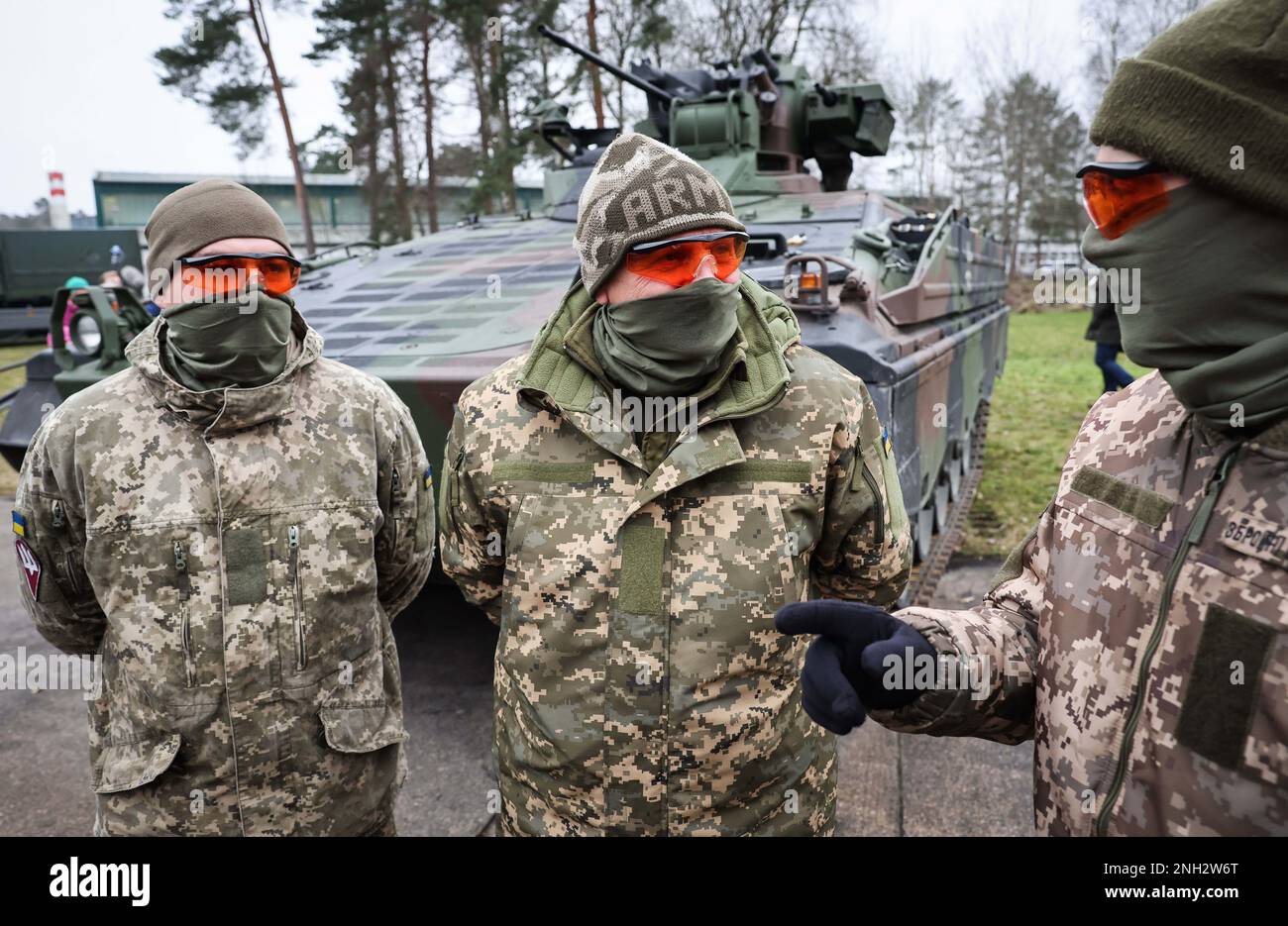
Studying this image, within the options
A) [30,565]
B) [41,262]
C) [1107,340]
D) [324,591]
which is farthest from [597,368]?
[41,262]

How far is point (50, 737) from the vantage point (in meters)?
4.08

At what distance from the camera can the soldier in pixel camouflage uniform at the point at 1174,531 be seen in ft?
3.70

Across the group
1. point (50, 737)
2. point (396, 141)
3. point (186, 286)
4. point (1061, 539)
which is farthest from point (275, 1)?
point (1061, 539)

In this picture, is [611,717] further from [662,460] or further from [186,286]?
[186,286]

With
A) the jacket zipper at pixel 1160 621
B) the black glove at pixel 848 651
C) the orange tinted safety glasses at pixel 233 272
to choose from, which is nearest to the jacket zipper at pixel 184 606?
the orange tinted safety glasses at pixel 233 272

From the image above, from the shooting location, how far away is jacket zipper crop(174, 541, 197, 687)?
6.70 ft

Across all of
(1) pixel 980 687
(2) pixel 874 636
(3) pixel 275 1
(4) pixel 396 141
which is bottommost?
(1) pixel 980 687

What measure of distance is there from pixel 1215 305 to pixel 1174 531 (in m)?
0.29

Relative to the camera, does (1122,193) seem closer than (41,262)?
Yes

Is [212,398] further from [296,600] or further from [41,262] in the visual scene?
[41,262]

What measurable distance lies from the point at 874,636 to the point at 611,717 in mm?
672

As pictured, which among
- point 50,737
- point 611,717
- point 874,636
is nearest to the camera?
point 874,636

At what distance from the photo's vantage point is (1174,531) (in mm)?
1252
